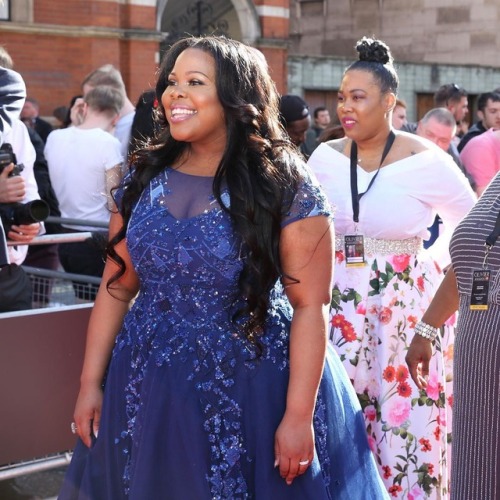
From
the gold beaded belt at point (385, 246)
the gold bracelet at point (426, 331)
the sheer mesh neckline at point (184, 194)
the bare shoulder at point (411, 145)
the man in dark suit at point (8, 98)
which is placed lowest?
the gold bracelet at point (426, 331)

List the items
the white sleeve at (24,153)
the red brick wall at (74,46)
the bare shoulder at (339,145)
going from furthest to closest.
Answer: the red brick wall at (74,46), the white sleeve at (24,153), the bare shoulder at (339,145)

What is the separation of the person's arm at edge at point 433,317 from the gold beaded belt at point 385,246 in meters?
0.84

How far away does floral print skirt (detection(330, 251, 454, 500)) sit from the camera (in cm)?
513

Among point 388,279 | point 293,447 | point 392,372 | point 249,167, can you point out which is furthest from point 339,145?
point 293,447

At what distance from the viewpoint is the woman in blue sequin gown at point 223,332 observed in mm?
3367

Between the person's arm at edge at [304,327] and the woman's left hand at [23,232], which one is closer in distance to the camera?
the person's arm at edge at [304,327]

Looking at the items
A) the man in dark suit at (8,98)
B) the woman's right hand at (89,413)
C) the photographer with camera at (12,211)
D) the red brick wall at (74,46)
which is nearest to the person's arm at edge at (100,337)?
the woman's right hand at (89,413)

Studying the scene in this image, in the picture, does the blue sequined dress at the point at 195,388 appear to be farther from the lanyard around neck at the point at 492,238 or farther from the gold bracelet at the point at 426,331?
the gold bracelet at the point at 426,331

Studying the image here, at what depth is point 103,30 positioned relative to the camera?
1914 cm

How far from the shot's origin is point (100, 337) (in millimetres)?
3680

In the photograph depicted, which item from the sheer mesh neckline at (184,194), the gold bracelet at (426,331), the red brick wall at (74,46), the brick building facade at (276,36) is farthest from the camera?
the brick building facade at (276,36)

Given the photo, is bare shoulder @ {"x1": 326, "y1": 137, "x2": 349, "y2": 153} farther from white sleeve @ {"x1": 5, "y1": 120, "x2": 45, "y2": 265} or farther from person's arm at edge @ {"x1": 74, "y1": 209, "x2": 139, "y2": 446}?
person's arm at edge @ {"x1": 74, "y1": 209, "x2": 139, "y2": 446}

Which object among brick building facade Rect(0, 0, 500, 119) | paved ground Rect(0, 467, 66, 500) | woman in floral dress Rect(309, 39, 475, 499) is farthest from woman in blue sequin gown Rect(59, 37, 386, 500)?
brick building facade Rect(0, 0, 500, 119)

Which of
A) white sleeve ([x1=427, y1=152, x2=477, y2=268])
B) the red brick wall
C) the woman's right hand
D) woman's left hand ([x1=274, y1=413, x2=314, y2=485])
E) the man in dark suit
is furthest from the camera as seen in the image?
the red brick wall
